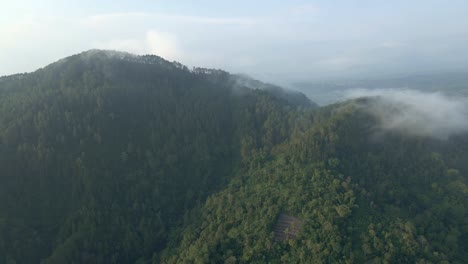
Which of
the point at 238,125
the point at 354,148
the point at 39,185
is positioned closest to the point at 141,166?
the point at 39,185

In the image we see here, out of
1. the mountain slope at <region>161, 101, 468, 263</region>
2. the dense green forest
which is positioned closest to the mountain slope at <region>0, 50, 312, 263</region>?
the dense green forest

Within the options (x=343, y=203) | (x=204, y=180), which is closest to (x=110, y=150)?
(x=204, y=180)

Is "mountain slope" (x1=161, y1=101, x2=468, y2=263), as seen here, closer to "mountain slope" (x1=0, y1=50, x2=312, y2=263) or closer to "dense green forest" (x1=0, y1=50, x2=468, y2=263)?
"dense green forest" (x1=0, y1=50, x2=468, y2=263)

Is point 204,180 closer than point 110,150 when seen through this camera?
No

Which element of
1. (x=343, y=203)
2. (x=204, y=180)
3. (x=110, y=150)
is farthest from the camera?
(x=204, y=180)

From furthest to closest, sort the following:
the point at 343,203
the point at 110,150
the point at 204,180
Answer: the point at 204,180 → the point at 110,150 → the point at 343,203

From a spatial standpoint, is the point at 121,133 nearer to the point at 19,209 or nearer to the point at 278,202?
the point at 19,209

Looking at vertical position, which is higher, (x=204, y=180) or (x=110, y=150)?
(x=110, y=150)

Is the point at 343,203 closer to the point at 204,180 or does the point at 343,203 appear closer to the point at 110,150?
the point at 204,180

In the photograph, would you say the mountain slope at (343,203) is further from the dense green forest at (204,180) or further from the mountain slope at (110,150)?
the mountain slope at (110,150)

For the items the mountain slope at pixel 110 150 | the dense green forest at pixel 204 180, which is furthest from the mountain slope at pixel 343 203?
the mountain slope at pixel 110 150
